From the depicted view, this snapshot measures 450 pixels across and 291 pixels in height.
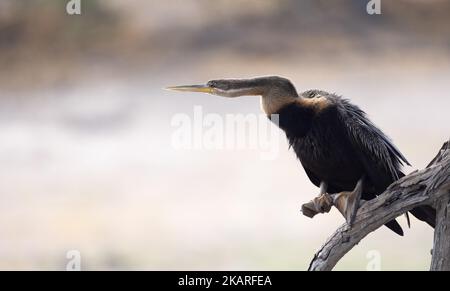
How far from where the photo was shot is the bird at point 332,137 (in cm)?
489

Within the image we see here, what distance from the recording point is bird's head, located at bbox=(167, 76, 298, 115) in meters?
4.97

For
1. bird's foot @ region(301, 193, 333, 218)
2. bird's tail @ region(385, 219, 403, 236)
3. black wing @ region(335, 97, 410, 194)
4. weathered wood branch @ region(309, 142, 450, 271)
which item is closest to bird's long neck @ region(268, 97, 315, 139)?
black wing @ region(335, 97, 410, 194)

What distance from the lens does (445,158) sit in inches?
179

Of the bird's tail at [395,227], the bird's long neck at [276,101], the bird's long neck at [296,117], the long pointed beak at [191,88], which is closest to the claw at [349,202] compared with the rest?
the bird's tail at [395,227]

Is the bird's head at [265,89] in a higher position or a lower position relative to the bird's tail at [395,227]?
higher

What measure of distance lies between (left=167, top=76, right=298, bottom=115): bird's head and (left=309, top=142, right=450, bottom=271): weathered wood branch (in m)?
0.92

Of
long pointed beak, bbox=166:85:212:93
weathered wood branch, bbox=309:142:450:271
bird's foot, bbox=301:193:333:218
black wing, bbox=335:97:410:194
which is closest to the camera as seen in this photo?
weathered wood branch, bbox=309:142:450:271

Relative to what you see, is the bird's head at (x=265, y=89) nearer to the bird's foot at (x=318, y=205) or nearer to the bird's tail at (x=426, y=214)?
the bird's foot at (x=318, y=205)

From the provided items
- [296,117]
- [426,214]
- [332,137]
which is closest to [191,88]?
[296,117]

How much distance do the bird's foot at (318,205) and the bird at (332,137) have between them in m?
0.15

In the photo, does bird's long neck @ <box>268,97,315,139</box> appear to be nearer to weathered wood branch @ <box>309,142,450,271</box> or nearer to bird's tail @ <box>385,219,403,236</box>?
weathered wood branch @ <box>309,142,450,271</box>

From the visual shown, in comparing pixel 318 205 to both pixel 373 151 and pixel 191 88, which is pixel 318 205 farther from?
pixel 191 88
